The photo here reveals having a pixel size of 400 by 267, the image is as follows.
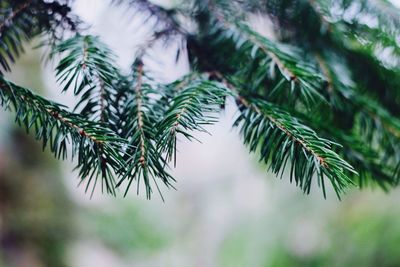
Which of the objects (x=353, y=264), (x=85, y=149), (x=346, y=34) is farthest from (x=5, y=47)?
(x=353, y=264)

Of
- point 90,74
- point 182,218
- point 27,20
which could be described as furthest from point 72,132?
point 182,218

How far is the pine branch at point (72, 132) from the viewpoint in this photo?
34 cm

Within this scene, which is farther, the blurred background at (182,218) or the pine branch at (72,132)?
the blurred background at (182,218)

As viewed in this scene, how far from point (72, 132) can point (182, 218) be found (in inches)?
160

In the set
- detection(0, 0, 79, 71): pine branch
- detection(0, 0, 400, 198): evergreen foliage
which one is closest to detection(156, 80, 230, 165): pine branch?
detection(0, 0, 400, 198): evergreen foliage

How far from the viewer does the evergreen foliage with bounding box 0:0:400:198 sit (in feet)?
1.16

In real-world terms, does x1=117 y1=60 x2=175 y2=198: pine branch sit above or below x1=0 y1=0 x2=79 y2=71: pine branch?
below

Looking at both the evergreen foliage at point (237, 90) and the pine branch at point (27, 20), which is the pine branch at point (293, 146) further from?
the pine branch at point (27, 20)

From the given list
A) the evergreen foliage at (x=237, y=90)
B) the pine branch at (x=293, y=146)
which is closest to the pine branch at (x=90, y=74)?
the evergreen foliage at (x=237, y=90)

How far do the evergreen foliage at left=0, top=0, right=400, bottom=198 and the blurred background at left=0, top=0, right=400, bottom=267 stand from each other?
0.05m

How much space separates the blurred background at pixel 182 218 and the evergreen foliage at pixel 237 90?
5 cm

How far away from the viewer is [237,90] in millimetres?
449

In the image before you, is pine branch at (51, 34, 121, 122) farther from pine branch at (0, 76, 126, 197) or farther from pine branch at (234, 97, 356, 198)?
pine branch at (234, 97, 356, 198)

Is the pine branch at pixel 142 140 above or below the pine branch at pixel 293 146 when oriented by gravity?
below
